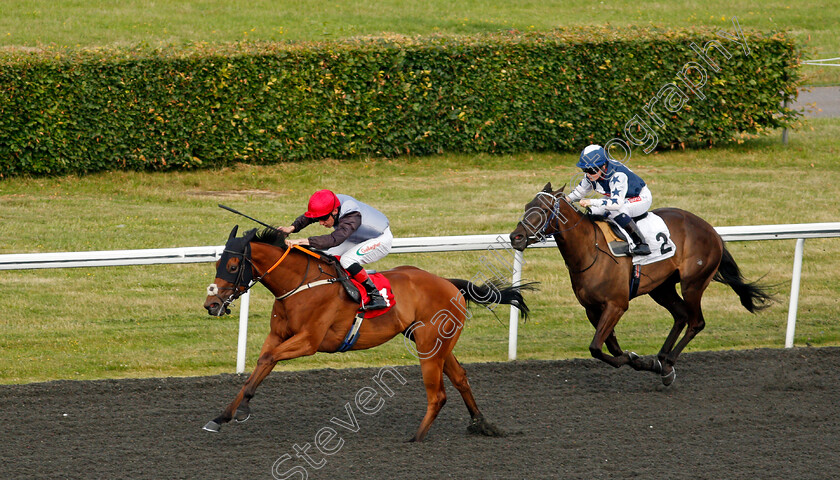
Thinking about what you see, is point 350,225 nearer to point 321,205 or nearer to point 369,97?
point 321,205

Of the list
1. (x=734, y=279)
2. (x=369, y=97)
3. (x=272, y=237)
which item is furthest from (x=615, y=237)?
(x=369, y=97)

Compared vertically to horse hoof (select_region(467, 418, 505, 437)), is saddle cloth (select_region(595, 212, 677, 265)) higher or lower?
higher

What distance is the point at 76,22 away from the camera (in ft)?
64.4

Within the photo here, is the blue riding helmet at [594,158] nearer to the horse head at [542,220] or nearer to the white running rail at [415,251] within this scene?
the horse head at [542,220]

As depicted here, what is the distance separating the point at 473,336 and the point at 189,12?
15791 millimetres

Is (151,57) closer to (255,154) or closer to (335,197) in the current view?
(255,154)

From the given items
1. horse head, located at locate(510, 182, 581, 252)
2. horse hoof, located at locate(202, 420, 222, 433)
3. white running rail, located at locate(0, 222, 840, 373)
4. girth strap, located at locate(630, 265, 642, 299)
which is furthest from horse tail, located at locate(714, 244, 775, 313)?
horse hoof, located at locate(202, 420, 222, 433)

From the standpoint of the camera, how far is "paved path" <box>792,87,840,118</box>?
1597 cm

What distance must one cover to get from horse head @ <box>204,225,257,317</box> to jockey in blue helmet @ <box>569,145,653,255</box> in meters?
2.32

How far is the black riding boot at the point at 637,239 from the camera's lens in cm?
615

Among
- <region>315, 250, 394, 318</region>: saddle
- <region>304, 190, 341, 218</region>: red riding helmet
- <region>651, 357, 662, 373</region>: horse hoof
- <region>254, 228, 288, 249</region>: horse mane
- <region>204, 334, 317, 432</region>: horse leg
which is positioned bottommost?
<region>651, 357, 662, 373</region>: horse hoof

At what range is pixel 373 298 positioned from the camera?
5.17 meters

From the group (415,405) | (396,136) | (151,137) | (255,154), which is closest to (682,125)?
(396,136)

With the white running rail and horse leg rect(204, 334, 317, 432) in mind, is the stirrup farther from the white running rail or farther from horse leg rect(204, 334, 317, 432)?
the white running rail
